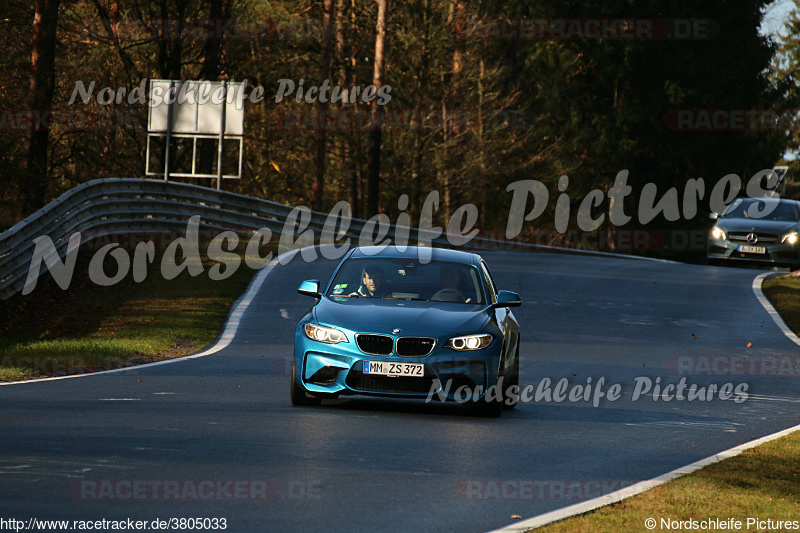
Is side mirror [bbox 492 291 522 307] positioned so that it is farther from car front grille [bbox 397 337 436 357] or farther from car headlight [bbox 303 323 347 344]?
car headlight [bbox 303 323 347 344]

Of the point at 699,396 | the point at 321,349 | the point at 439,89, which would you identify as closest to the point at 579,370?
the point at 699,396

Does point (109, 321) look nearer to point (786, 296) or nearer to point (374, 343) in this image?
point (374, 343)

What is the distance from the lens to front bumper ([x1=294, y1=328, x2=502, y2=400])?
11.0m

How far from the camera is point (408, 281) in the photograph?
1237 cm

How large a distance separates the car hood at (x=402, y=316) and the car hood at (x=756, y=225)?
2068 cm

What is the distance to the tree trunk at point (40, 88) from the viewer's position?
30.9 m

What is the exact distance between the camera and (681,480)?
858cm

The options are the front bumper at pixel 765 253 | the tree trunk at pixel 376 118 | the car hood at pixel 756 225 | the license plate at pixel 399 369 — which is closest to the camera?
the license plate at pixel 399 369

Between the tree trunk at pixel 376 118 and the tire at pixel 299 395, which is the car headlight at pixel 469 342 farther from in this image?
the tree trunk at pixel 376 118

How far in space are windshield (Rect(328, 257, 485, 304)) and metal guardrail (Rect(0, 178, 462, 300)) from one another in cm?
982

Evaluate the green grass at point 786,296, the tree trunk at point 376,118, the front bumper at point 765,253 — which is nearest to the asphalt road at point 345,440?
the green grass at point 786,296

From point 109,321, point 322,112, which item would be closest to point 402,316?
point 109,321

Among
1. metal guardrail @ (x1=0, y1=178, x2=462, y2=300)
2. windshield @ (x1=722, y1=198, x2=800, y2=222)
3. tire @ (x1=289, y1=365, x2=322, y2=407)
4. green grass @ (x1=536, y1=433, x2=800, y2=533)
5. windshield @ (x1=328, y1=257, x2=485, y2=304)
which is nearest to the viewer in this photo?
green grass @ (x1=536, y1=433, x2=800, y2=533)

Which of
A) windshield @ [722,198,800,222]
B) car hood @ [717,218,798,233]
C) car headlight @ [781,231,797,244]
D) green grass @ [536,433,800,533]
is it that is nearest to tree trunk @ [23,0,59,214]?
car hood @ [717,218,798,233]
